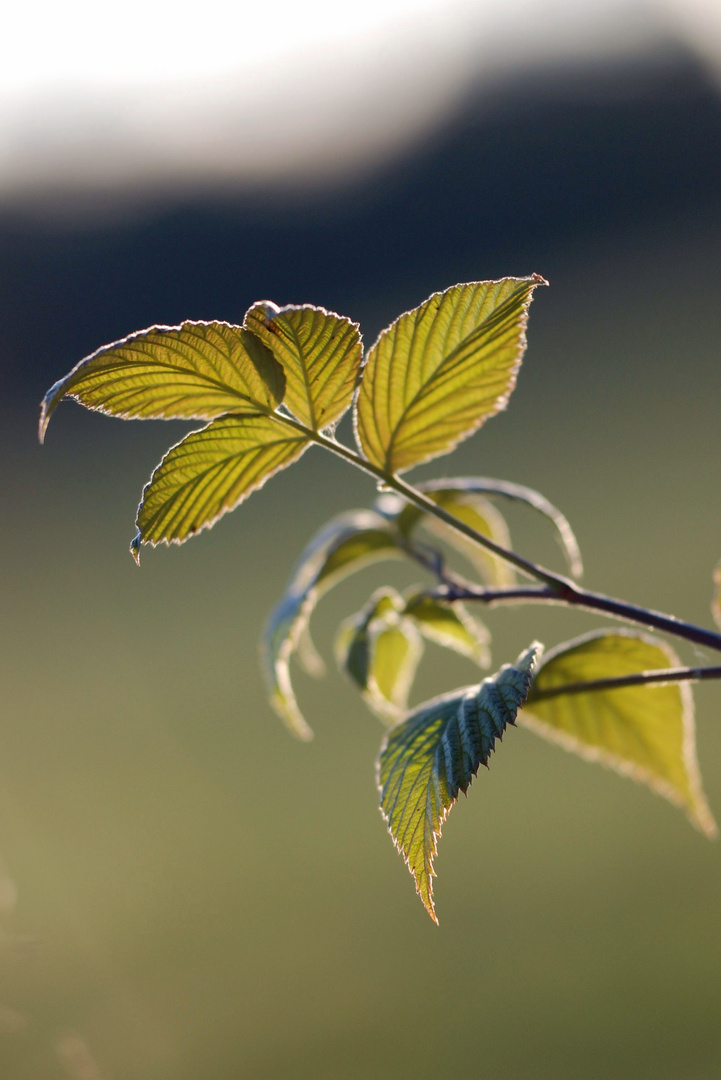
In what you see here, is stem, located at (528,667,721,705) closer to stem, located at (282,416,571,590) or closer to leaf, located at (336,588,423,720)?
stem, located at (282,416,571,590)

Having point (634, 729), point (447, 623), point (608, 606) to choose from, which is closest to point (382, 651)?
point (447, 623)

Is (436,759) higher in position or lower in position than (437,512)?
lower

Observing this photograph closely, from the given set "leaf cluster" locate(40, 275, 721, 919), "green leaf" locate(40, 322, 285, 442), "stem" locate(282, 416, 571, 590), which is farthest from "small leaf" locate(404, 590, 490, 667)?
"green leaf" locate(40, 322, 285, 442)

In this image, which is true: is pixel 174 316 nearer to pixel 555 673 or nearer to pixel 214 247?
pixel 214 247

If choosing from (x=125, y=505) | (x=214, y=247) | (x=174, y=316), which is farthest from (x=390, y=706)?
(x=214, y=247)

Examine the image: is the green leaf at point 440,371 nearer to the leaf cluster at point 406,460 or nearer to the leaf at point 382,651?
the leaf cluster at point 406,460

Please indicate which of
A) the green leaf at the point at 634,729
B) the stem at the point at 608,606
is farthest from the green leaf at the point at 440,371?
the green leaf at the point at 634,729

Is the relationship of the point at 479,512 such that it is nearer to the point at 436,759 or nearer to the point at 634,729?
the point at 634,729

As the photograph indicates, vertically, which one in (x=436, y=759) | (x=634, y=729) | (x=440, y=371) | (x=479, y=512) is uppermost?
(x=440, y=371)
